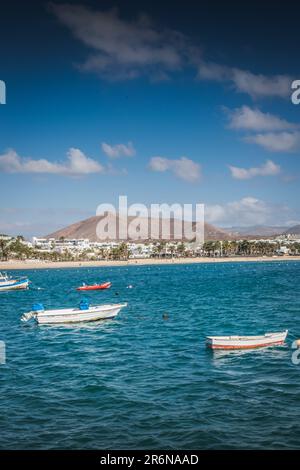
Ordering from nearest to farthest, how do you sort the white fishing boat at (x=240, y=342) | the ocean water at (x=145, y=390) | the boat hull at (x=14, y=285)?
the ocean water at (x=145, y=390) < the white fishing boat at (x=240, y=342) < the boat hull at (x=14, y=285)

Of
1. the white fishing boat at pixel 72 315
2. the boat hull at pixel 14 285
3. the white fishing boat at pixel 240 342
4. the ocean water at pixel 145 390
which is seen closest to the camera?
the ocean water at pixel 145 390

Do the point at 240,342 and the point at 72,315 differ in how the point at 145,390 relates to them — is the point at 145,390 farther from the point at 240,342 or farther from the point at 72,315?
the point at 72,315

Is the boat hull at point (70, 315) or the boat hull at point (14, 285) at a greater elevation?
the boat hull at point (70, 315)

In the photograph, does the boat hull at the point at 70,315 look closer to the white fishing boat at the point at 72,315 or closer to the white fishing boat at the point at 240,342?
the white fishing boat at the point at 72,315

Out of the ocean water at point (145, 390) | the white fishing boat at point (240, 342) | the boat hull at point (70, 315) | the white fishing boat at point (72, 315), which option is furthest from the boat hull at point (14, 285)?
the white fishing boat at point (240, 342)

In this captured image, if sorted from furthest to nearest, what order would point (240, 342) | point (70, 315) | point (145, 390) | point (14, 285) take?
point (14, 285) < point (70, 315) < point (240, 342) < point (145, 390)

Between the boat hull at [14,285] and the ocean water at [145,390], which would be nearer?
the ocean water at [145,390]

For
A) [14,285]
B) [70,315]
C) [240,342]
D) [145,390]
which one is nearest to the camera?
[145,390]

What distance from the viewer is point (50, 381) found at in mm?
25094

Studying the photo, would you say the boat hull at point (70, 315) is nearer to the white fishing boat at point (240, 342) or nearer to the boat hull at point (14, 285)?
the white fishing boat at point (240, 342)

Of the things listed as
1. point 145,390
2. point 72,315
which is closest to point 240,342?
point 145,390

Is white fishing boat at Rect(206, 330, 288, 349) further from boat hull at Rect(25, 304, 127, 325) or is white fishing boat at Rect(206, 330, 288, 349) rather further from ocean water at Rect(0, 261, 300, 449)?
boat hull at Rect(25, 304, 127, 325)

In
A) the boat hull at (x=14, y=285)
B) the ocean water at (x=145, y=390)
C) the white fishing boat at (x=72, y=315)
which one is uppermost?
the white fishing boat at (x=72, y=315)
